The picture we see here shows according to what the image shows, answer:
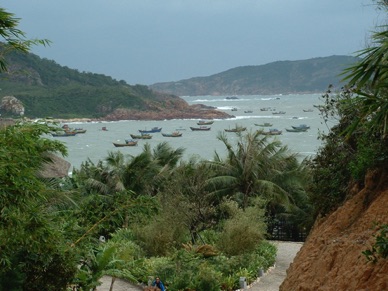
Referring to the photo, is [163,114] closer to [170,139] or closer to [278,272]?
[170,139]

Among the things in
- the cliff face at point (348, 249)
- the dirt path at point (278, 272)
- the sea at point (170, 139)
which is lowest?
the sea at point (170, 139)

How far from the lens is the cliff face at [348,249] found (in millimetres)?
6902

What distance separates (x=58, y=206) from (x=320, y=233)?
7388 millimetres

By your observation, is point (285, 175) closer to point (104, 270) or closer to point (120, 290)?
point (120, 290)

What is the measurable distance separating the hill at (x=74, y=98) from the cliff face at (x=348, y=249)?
2998 inches

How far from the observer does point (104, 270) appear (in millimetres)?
11094

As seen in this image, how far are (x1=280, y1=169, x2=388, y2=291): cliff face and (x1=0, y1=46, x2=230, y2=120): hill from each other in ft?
250

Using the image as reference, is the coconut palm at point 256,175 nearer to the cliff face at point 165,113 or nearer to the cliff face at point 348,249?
the cliff face at point 348,249

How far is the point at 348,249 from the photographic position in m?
7.89

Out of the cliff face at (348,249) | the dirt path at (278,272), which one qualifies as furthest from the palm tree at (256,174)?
the cliff face at (348,249)

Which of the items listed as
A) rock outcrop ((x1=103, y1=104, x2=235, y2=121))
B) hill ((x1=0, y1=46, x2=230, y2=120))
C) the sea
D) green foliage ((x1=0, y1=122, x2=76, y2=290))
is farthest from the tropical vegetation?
rock outcrop ((x1=103, y1=104, x2=235, y2=121))

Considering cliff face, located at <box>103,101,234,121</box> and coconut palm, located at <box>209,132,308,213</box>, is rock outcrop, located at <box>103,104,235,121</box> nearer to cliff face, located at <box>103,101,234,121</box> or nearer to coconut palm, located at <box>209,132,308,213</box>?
cliff face, located at <box>103,101,234,121</box>

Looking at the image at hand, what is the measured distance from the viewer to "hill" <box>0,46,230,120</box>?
94.8 m

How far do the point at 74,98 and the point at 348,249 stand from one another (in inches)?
3837
